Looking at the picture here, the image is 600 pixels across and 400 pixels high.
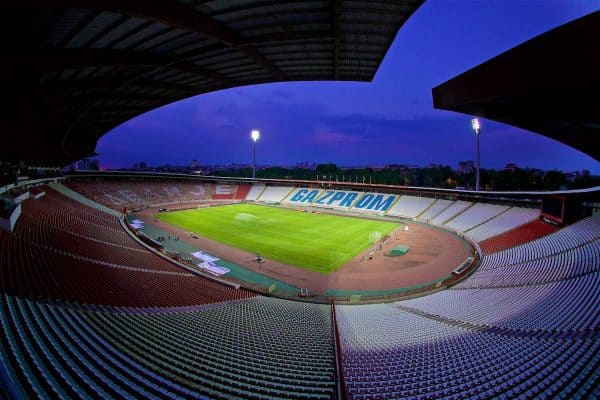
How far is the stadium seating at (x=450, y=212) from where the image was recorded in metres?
39.3

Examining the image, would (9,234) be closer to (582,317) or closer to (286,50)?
(286,50)

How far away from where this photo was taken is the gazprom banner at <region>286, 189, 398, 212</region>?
4984 centimetres

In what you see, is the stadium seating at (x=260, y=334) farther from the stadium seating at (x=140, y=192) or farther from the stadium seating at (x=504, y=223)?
the stadium seating at (x=140, y=192)

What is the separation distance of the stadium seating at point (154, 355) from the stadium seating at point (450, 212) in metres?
34.3

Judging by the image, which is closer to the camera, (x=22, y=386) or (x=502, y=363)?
(x=22, y=386)

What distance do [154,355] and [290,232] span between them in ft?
89.5

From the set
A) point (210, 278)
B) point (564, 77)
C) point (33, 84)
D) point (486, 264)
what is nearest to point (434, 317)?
point (564, 77)

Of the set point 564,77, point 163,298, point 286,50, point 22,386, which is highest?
point 286,50

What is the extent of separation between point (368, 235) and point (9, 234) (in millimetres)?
30336

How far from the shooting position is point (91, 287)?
11258mm

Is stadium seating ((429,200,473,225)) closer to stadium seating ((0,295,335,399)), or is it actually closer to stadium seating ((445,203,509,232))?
stadium seating ((445,203,509,232))

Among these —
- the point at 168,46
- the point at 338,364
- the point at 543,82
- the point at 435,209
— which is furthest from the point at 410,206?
the point at 338,364

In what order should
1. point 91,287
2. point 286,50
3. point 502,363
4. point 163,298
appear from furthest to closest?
point 286,50 → point 163,298 → point 91,287 → point 502,363

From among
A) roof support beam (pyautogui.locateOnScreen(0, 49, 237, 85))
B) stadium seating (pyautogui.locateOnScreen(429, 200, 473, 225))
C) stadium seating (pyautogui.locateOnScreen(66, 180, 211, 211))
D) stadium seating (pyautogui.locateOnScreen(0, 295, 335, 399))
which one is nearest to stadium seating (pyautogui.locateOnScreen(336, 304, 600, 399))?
stadium seating (pyautogui.locateOnScreen(0, 295, 335, 399))
